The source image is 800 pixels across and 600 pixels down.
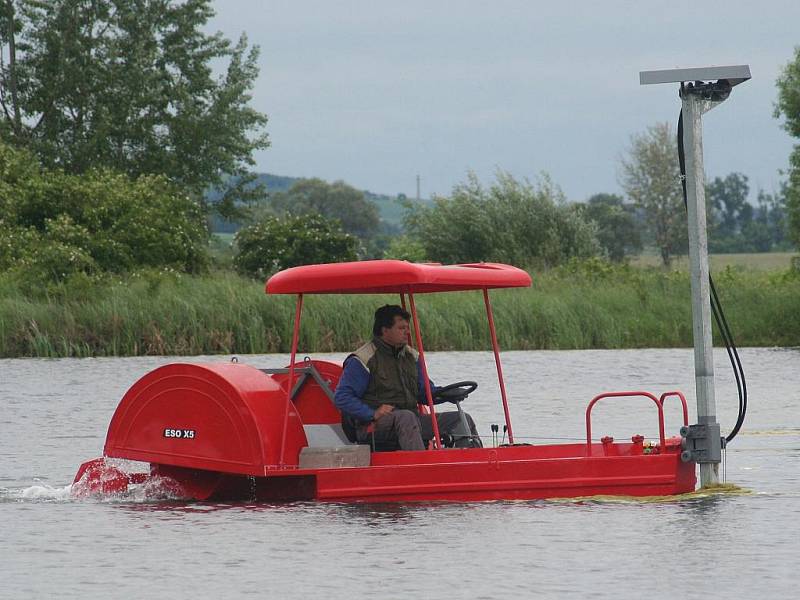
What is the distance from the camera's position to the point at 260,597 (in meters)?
8.96

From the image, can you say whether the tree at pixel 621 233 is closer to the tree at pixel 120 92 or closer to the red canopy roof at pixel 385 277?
the tree at pixel 120 92

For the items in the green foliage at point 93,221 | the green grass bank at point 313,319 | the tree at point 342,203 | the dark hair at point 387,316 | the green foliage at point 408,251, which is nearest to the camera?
the dark hair at point 387,316

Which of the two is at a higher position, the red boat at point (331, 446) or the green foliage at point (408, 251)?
the green foliage at point (408, 251)

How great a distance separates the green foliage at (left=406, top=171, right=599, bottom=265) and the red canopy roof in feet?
122

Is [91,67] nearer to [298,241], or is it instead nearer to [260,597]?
[298,241]

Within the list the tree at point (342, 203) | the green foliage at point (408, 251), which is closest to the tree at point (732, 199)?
the tree at point (342, 203)

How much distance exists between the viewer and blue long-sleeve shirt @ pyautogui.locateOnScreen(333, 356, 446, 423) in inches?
473

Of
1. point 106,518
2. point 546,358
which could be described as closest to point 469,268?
point 106,518

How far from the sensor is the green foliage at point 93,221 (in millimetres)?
39062

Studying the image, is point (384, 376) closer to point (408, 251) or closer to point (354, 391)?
point (354, 391)

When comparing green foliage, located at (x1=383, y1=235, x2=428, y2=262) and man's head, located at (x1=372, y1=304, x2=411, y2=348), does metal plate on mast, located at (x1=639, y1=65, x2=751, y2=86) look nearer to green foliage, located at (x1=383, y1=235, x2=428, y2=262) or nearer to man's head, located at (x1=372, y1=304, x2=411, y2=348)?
man's head, located at (x1=372, y1=304, x2=411, y2=348)

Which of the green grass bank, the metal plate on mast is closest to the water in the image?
the metal plate on mast

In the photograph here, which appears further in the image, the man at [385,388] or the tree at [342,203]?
the tree at [342,203]

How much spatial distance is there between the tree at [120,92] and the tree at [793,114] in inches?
687
